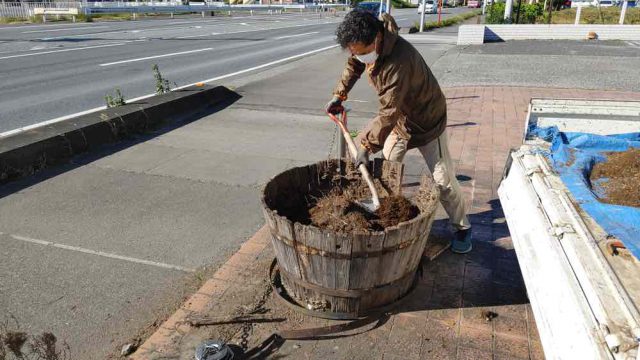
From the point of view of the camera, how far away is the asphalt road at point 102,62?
907 cm

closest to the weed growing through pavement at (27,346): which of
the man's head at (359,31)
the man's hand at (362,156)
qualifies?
the man's hand at (362,156)

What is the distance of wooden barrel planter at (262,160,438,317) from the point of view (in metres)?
2.65

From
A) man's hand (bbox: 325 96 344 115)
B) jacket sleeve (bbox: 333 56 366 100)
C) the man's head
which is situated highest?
the man's head

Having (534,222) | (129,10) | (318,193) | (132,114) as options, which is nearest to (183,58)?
(132,114)

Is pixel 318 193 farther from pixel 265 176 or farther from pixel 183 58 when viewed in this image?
pixel 183 58

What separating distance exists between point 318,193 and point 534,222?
5.40ft

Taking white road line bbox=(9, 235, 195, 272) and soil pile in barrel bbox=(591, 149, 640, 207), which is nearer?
soil pile in barrel bbox=(591, 149, 640, 207)

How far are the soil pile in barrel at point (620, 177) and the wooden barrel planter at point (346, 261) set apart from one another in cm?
112

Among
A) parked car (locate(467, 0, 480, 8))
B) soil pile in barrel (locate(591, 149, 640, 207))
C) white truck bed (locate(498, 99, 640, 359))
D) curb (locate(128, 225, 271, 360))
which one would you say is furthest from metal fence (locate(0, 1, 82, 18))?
parked car (locate(467, 0, 480, 8))

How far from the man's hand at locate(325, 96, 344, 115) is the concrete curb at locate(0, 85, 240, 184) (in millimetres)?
3695

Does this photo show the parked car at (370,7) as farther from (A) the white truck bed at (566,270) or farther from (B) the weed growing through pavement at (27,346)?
(B) the weed growing through pavement at (27,346)

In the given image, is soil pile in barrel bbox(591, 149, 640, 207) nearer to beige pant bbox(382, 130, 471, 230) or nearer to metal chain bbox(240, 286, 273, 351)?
beige pant bbox(382, 130, 471, 230)

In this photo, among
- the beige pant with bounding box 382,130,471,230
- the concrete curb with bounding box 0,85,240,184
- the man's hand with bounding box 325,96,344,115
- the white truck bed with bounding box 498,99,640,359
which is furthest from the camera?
the concrete curb with bounding box 0,85,240,184

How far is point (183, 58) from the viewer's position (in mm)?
14930
